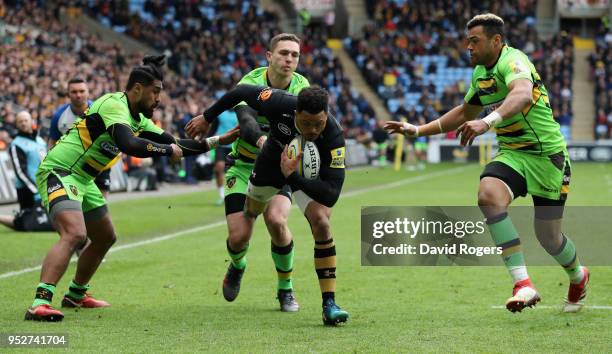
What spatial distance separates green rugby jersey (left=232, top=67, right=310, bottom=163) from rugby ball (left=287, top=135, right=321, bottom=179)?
1105mm

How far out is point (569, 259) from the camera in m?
9.06

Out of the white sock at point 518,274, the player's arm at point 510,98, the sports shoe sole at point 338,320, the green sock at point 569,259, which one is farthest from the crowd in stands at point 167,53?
the white sock at point 518,274

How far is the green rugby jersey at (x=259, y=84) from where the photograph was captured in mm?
9516

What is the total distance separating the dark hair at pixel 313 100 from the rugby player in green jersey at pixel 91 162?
1319 millimetres

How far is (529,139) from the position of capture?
8.73 meters

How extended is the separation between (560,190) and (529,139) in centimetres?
51

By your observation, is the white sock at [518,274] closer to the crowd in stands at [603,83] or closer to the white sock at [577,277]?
the white sock at [577,277]

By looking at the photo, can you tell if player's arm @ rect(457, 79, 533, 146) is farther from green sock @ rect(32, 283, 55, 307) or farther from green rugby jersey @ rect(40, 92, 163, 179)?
green sock @ rect(32, 283, 55, 307)

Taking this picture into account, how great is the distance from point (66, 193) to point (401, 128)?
2901mm

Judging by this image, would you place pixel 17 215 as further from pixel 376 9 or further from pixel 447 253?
pixel 376 9

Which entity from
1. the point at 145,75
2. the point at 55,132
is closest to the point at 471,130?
the point at 145,75

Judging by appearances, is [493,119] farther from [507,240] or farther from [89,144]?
[89,144]

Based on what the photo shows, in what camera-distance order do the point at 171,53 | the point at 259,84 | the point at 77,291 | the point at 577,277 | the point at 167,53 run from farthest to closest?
the point at 171,53, the point at 167,53, the point at 77,291, the point at 259,84, the point at 577,277

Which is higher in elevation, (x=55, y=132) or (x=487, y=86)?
(x=487, y=86)
